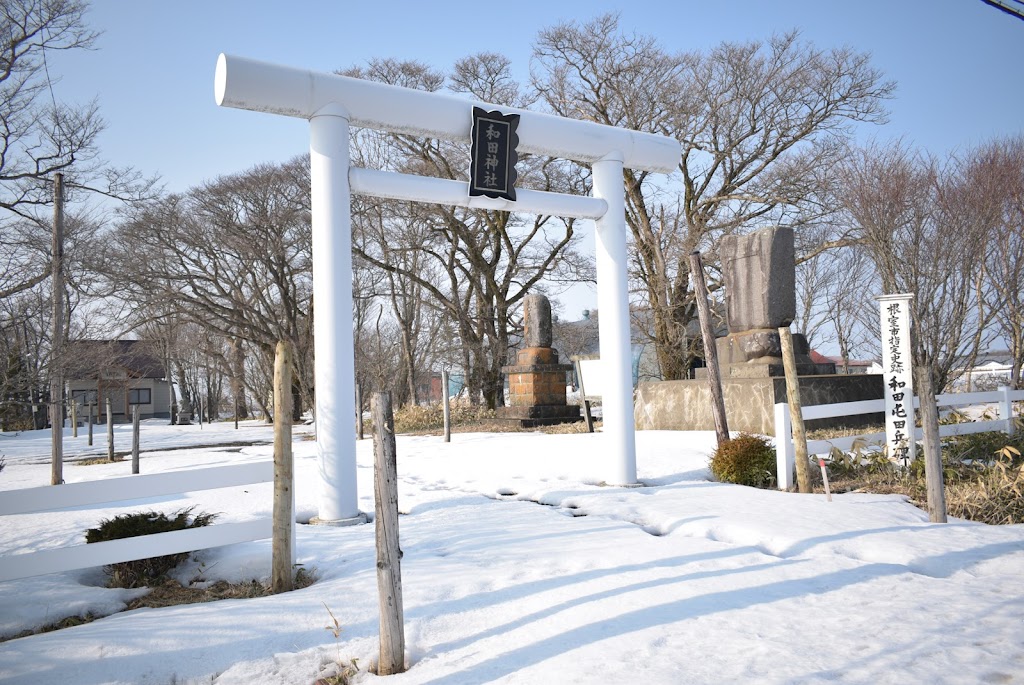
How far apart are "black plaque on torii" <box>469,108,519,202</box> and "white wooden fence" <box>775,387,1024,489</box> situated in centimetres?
402

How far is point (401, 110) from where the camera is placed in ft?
24.1

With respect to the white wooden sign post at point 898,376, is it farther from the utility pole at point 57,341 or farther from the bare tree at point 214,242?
the bare tree at point 214,242

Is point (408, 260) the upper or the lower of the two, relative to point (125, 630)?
upper

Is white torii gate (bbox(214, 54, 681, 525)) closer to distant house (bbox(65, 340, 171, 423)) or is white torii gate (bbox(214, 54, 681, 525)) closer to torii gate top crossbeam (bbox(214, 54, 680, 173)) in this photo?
torii gate top crossbeam (bbox(214, 54, 680, 173))

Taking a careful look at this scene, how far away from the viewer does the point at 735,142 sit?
22.3m

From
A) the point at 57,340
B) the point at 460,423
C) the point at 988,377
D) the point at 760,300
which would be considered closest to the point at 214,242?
the point at 460,423

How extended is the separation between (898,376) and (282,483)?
7.38 m

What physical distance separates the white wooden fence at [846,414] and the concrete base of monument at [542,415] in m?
9.32

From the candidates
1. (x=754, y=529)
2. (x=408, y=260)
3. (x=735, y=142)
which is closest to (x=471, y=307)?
(x=408, y=260)

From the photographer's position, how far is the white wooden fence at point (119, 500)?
4.54 metres

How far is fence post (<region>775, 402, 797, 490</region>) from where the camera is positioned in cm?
828

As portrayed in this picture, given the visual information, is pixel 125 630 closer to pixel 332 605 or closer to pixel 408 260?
pixel 332 605

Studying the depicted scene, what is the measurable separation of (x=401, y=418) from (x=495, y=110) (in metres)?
15.6

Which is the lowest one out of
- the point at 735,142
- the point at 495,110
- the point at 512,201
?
the point at 512,201
